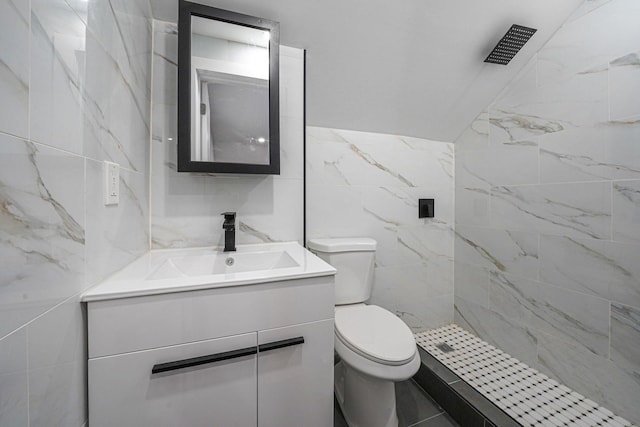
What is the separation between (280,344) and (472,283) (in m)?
1.66

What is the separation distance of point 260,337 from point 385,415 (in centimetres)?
79

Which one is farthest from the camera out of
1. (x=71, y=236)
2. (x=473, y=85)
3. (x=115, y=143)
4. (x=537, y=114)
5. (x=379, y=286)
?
(x=379, y=286)

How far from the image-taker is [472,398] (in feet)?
3.94

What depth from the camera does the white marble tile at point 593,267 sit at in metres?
1.12

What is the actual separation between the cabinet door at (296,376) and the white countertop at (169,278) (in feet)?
0.58

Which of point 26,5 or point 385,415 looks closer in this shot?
point 26,5

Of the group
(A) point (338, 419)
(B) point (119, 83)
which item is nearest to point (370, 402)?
(A) point (338, 419)

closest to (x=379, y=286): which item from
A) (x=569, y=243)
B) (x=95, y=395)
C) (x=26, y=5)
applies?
(x=569, y=243)

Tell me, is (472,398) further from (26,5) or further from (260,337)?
(26,5)

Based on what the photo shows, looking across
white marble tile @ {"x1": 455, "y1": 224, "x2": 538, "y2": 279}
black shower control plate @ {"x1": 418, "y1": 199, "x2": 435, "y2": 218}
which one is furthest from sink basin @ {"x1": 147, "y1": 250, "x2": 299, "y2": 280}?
white marble tile @ {"x1": 455, "y1": 224, "x2": 538, "y2": 279}

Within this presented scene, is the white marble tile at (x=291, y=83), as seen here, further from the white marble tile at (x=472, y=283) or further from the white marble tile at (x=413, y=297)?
the white marble tile at (x=472, y=283)

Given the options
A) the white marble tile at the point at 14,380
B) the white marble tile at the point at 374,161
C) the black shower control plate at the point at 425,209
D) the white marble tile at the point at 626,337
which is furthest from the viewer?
the black shower control plate at the point at 425,209

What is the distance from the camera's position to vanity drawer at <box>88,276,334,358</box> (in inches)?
25.0

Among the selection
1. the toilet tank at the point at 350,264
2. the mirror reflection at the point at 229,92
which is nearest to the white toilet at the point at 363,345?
the toilet tank at the point at 350,264
